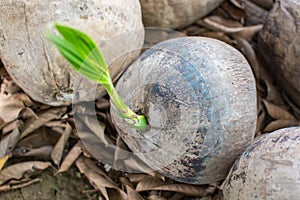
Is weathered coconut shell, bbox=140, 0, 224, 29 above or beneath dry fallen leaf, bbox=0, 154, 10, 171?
above

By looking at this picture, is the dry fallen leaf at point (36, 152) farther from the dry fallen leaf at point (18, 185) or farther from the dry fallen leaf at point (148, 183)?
the dry fallen leaf at point (148, 183)

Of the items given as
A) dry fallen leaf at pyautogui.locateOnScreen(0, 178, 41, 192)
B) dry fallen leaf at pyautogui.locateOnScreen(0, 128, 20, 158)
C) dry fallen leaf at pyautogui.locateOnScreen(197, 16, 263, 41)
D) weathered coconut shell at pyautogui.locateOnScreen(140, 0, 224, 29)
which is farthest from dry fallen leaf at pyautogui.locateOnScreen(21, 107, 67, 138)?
dry fallen leaf at pyautogui.locateOnScreen(197, 16, 263, 41)

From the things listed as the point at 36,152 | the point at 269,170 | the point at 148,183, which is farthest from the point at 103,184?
the point at 269,170

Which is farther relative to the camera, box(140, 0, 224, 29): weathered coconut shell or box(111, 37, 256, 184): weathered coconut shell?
box(140, 0, 224, 29): weathered coconut shell

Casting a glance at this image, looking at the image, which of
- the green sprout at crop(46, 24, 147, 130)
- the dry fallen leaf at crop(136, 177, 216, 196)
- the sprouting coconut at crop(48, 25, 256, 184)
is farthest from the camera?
the dry fallen leaf at crop(136, 177, 216, 196)

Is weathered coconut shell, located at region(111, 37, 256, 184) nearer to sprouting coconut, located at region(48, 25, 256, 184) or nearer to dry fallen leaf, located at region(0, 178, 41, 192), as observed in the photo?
sprouting coconut, located at region(48, 25, 256, 184)

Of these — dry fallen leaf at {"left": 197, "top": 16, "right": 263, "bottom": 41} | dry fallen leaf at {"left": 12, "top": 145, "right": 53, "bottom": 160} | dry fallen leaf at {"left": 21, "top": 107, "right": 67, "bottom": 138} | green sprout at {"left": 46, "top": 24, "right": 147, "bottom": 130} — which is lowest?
dry fallen leaf at {"left": 12, "top": 145, "right": 53, "bottom": 160}

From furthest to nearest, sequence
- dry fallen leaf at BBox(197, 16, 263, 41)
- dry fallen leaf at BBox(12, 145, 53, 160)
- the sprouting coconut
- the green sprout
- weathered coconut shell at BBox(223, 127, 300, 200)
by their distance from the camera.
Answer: dry fallen leaf at BBox(197, 16, 263, 41) → dry fallen leaf at BBox(12, 145, 53, 160) → the sprouting coconut → weathered coconut shell at BBox(223, 127, 300, 200) → the green sprout

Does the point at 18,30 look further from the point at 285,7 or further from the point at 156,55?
the point at 285,7
